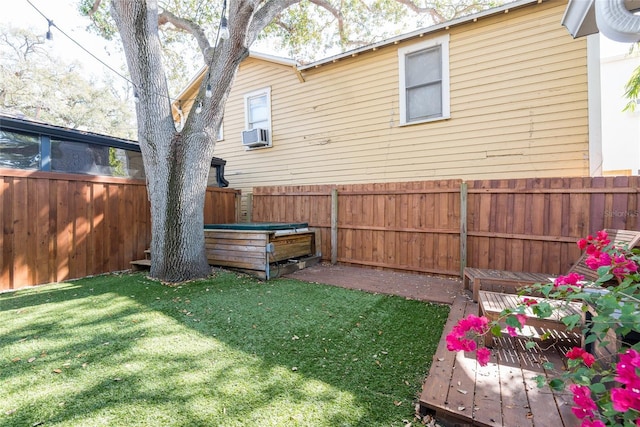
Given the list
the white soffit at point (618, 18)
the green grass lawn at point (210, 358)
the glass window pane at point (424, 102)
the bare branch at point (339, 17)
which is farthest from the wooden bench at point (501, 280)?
the bare branch at point (339, 17)

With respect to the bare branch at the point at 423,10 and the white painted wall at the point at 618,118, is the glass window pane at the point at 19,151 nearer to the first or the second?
the bare branch at the point at 423,10

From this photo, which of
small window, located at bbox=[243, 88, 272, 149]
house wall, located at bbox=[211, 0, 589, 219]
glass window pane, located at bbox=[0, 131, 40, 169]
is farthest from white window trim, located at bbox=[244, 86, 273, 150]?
glass window pane, located at bbox=[0, 131, 40, 169]

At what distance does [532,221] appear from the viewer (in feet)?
14.7

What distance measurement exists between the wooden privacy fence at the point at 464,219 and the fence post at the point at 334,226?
0.07 feet

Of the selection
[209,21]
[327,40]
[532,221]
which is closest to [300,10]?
[327,40]

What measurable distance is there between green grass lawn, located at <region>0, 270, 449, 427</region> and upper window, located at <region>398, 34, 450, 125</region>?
4060 mm

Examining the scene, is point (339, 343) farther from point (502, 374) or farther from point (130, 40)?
point (130, 40)

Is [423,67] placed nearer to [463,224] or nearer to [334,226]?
[463,224]

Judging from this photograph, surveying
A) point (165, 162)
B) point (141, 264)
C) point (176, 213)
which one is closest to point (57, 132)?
point (165, 162)

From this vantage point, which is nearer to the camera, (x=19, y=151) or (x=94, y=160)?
(x=19, y=151)

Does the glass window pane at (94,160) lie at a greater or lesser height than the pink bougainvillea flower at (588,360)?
greater

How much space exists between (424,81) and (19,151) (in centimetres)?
711

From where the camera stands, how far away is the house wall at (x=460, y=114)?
4.89 meters

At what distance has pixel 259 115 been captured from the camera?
8.35m
